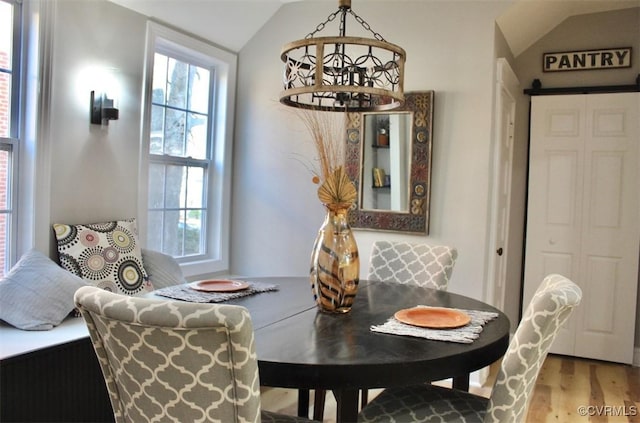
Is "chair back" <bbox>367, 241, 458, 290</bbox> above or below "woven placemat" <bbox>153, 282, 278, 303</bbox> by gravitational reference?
above

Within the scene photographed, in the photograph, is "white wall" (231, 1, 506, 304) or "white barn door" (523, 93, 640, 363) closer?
"white wall" (231, 1, 506, 304)

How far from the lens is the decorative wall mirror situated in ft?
11.0

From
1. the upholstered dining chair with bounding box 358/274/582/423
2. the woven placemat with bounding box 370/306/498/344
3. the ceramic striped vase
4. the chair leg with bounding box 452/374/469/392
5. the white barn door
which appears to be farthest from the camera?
the white barn door

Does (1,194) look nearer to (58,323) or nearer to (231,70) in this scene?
(58,323)

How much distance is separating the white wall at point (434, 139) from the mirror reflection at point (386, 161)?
19 centimetres

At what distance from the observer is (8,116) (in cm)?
263

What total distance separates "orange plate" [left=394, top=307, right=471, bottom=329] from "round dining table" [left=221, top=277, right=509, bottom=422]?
0.07m

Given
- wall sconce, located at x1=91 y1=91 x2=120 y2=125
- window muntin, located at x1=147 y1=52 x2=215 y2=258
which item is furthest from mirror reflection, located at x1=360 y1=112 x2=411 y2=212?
wall sconce, located at x1=91 y1=91 x2=120 y2=125

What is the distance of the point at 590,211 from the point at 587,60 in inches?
46.2

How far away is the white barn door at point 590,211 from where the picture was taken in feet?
12.6

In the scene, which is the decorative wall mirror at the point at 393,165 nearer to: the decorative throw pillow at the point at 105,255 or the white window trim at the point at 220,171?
the white window trim at the point at 220,171

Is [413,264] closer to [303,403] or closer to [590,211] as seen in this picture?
[303,403]

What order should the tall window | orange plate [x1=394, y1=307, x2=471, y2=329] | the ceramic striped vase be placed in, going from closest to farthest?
orange plate [x1=394, y1=307, x2=471, y2=329]
the ceramic striped vase
the tall window

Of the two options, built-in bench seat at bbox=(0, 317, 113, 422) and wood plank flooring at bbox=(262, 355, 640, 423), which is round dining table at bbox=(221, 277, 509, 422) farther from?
wood plank flooring at bbox=(262, 355, 640, 423)
